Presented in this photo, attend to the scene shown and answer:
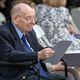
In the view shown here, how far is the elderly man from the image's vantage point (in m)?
4.06

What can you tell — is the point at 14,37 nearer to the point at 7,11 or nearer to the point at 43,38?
the point at 43,38

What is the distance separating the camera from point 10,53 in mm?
4043

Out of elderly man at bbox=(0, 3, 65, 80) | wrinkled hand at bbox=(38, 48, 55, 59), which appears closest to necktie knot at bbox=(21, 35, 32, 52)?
elderly man at bbox=(0, 3, 65, 80)

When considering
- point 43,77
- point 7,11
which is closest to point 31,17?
point 43,77

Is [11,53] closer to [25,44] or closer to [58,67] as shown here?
[25,44]

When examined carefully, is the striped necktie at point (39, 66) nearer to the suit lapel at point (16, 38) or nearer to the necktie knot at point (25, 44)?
the necktie knot at point (25, 44)

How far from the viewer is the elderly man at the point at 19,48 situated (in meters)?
4.06

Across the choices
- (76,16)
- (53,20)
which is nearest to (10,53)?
(53,20)

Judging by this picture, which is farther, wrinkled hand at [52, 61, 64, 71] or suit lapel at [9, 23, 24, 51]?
wrinkled hand at [52, 61, 64, 71]

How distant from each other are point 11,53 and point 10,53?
1 centimetres

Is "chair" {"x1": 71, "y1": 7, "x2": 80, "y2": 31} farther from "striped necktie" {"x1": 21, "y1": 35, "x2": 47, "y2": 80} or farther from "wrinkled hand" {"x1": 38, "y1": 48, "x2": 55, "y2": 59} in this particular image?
"wrinkled hand" {"x1": 38, "y1": 48, "x2": 55, "y2": 59}

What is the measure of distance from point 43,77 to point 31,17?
0.73 m

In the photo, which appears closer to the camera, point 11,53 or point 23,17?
point 11,53

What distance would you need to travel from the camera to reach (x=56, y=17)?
6469 millimetres
